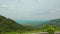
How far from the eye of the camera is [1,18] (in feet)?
10.1

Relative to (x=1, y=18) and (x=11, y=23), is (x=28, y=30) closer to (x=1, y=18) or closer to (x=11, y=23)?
(x=11, y=23)

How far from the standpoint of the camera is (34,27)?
313cm

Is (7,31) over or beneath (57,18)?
beneath

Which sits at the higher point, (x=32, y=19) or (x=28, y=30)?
(x=32, y=19)

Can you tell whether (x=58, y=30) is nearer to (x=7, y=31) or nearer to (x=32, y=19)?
(x=32, y=19)

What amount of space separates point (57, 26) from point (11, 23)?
36.8 inches

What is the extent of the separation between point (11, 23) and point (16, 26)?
0.12 meters

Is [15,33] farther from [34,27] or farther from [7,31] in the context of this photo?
[34,27]

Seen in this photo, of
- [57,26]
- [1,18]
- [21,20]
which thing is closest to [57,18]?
[57,26]

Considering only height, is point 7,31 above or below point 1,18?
below

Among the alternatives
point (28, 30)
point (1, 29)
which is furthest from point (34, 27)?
point (1, 29)

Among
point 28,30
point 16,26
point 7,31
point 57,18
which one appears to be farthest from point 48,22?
point 7,31

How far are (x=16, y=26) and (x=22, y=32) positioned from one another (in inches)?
6.8

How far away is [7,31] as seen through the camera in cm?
307
